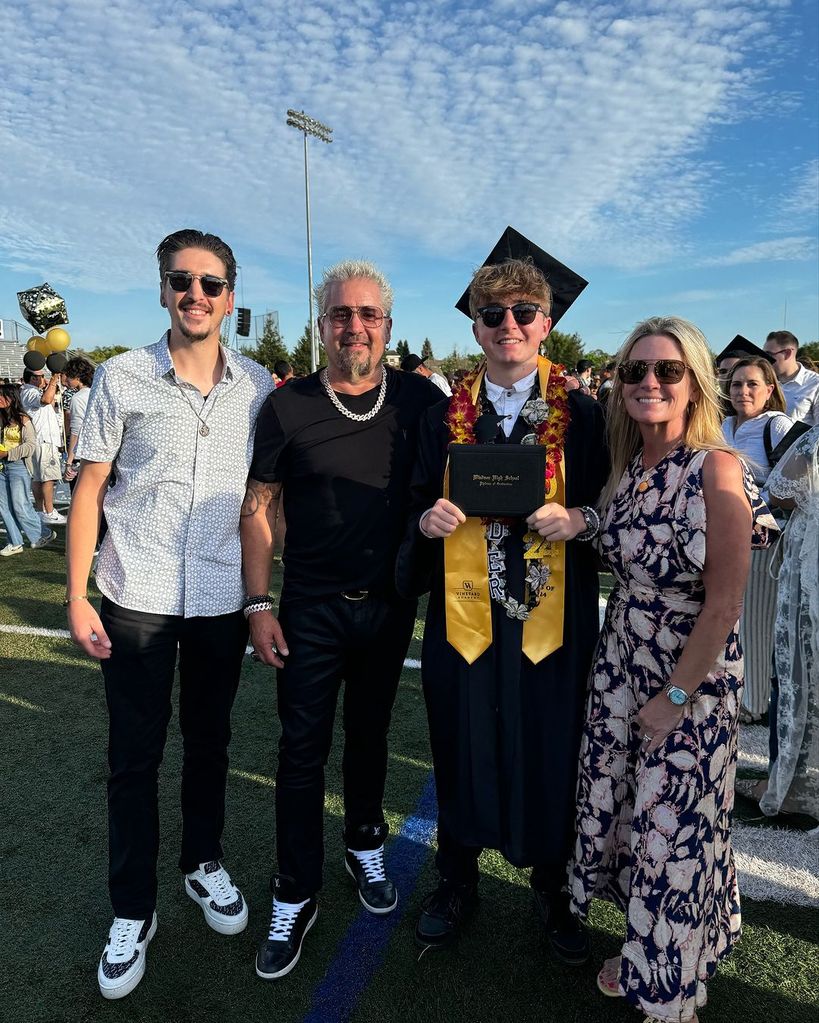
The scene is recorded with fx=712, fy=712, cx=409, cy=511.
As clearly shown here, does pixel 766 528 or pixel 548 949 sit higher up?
pixel 766 528

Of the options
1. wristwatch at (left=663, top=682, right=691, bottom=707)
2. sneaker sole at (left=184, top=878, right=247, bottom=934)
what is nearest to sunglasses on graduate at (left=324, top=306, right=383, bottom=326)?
Answer: wristwatch at (left=663, top=682, right=691, bottom=707)

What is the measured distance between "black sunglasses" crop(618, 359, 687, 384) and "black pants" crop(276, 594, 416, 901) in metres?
1.07

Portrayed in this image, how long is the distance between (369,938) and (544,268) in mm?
2497

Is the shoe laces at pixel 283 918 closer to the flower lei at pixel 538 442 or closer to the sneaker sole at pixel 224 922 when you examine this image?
the sneaker sole at pixel 224 922

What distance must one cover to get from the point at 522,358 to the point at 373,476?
612 millimetres

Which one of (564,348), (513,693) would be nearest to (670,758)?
(513,693)

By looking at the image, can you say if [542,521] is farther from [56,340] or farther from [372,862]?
[56,340]

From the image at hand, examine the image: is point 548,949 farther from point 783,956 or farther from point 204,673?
point 204,673

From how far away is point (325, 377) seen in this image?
244 centimetres

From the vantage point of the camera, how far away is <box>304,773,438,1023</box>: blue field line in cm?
215

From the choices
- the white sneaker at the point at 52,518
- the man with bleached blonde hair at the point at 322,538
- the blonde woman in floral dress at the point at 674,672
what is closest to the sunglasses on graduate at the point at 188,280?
the man with bleached blonde hair at the point at 322,538

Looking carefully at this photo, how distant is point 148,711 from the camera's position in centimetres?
231

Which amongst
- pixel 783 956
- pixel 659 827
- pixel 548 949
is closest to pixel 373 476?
pixel 659 827

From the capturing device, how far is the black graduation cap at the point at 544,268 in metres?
2.62
